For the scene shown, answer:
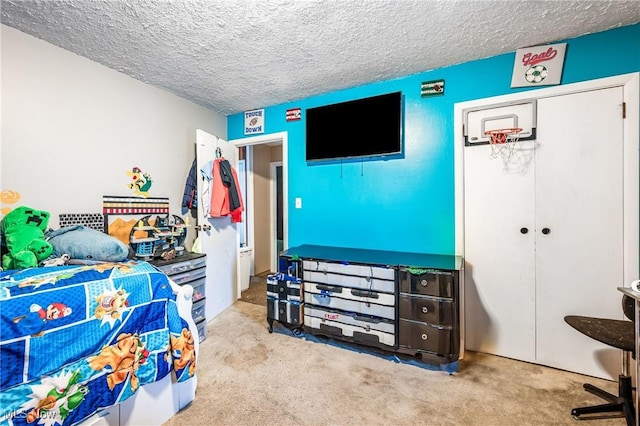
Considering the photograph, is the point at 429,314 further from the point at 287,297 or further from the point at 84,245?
the point at 84,245

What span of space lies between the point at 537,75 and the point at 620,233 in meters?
1.30

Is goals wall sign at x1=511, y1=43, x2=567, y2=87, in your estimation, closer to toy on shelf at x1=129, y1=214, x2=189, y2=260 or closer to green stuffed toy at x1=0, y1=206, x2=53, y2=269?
toy on shelf at x1=129, y1=214, x2=189, y2=260

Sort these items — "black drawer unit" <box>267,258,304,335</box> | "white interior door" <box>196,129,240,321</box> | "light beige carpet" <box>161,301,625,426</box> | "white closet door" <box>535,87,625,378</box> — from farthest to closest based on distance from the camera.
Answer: "white interior door" <box>196,129,240,321</box> < "black drawer unit" <box>267,258,304,335</box> < "white closet door" <box>535,87,625,378</box> < "light beige carpet" <box>161,301,625,426</box>

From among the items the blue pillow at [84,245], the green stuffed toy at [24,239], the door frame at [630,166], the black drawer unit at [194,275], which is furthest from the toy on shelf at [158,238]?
the door frame at [630,166]

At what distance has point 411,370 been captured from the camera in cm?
198

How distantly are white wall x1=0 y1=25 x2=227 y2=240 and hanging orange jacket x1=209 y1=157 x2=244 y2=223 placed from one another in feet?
1.48

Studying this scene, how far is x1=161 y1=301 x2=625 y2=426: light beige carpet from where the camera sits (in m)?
1.51

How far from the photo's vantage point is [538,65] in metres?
2.00

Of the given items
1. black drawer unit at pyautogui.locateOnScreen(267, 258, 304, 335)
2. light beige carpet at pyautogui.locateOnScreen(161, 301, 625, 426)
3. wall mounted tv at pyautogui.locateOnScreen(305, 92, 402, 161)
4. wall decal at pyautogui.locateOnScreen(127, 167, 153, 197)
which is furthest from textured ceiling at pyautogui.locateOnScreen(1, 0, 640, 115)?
light beige carpet at pyautogui.locateOnScreen(161, 301, 625, 426)

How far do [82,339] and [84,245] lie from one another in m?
0.84

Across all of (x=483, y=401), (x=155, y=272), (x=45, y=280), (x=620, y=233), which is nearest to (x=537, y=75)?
(x=620, y=233)

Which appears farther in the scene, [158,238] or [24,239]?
[158,238]

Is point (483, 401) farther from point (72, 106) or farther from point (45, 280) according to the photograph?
point (72, 106)

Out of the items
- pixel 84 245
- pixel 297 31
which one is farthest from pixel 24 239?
pixel 297 31
